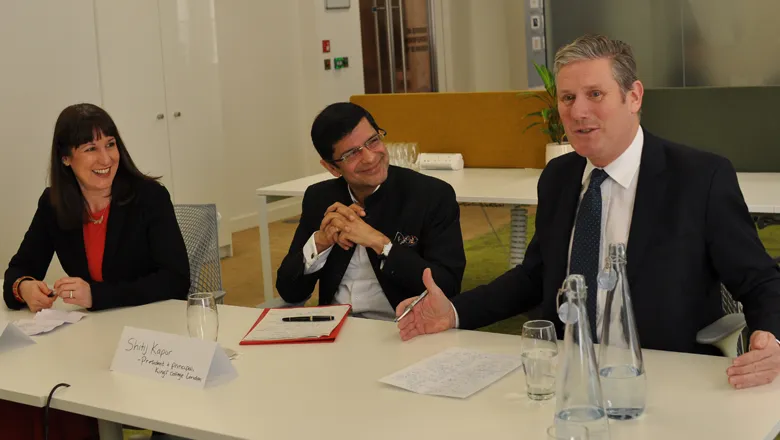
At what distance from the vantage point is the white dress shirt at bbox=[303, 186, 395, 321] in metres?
2.93

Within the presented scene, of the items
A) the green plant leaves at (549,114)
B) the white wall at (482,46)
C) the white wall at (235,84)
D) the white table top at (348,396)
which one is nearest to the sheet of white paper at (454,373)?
the white table top at (348,396)

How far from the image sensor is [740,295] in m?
2.13

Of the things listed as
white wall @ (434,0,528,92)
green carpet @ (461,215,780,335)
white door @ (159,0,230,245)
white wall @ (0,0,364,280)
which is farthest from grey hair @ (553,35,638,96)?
white wall @ (434,0,528,92)

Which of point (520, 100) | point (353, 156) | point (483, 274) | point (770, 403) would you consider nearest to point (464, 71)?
point (483, 274)

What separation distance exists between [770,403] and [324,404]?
0.81 metres

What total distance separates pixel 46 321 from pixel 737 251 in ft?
5.81

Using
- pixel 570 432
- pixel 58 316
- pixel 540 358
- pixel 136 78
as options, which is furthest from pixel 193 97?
pixel 570 432

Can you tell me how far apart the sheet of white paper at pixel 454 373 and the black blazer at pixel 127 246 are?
1121mm

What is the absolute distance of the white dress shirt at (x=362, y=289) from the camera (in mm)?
2932

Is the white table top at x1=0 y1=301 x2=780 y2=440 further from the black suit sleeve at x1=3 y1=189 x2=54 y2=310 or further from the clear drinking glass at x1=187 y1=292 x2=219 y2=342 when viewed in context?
the black suit sleeve at x1=3 y1=189 x2=54 y2=310

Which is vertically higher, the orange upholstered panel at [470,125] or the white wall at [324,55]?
the white wall at [324,55]

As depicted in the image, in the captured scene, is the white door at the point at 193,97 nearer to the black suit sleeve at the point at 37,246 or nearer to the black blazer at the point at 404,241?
the black suit sleeve at the point at 37,246

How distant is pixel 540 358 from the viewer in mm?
1824

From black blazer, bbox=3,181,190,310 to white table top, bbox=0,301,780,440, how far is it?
1.65ft
